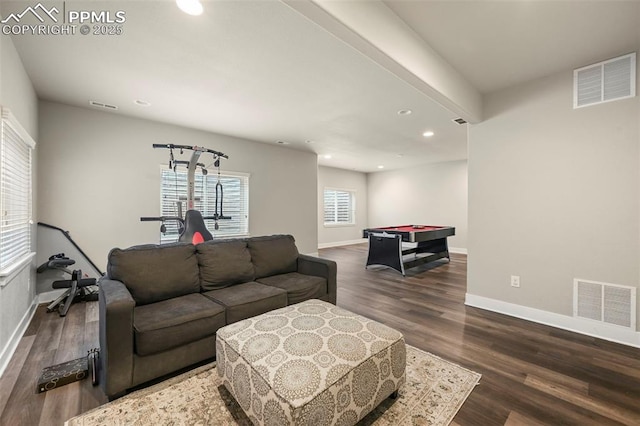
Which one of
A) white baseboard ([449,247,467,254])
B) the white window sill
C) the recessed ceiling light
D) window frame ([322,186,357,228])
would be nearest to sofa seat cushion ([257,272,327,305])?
the white window sill

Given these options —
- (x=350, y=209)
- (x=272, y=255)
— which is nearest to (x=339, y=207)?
(x=350, y=209)

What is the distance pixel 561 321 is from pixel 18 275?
522 centimetres

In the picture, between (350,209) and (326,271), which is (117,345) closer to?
(326,271)

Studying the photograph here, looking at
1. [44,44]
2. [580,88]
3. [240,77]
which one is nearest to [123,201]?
[44,44]

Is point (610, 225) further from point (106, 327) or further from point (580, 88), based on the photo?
point (106, 327)

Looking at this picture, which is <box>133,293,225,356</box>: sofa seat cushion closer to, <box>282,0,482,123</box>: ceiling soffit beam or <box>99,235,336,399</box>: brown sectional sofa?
<box>99,235,336,399</box>: brown sectional sofa

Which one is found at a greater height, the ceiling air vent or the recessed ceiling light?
the ceiling air vent

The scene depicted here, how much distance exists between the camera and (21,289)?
2.58 meters

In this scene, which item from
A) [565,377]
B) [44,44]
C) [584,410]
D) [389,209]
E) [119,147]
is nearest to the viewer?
[584,410]

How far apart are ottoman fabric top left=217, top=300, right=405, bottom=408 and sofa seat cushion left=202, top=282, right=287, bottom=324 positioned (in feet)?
1.29

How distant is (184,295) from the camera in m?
2.28

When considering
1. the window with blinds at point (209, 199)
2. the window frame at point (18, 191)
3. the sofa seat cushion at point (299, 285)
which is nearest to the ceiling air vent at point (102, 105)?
the window frame at point (18, 191)

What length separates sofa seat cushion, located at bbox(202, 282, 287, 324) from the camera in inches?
81.6

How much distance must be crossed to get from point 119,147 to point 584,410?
559 cm
